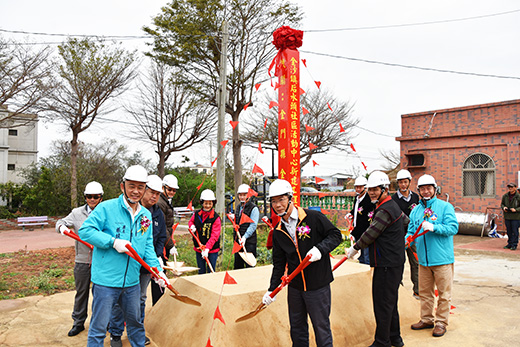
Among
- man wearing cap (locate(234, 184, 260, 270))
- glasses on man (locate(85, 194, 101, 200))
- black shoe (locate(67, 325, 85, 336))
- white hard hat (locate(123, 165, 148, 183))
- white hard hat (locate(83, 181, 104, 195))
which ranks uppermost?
white hard hat (locate(123, 165, 148, 183))

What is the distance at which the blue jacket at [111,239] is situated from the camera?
9.93ft

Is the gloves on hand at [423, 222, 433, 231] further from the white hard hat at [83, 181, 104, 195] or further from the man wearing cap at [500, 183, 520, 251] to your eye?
the man wearing cap at [500, 183, 520, 251]

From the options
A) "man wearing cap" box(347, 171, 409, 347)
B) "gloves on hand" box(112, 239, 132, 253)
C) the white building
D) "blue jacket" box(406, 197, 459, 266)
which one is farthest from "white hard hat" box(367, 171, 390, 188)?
the white building

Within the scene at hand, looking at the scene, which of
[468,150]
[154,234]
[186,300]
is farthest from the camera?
[468,150]

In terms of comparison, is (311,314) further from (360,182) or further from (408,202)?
(360,182)

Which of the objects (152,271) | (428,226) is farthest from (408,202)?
(152,271)

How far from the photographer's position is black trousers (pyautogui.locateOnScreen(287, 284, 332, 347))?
305 cm

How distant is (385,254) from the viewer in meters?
3.68

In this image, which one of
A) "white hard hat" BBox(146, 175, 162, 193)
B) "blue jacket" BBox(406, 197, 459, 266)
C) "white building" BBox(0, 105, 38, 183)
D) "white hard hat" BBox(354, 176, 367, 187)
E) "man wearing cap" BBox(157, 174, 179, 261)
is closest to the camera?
"white hard hat" BBox(146, 175, 162, 193)

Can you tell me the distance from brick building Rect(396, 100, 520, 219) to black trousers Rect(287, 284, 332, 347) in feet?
35.7

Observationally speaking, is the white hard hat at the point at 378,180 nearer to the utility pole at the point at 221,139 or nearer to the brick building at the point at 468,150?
the utility pole at the point at 221,139

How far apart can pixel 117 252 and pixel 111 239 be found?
0.17 metres

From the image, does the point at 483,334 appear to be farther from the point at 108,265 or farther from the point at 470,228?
the point at 470,228

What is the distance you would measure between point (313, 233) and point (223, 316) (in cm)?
126
